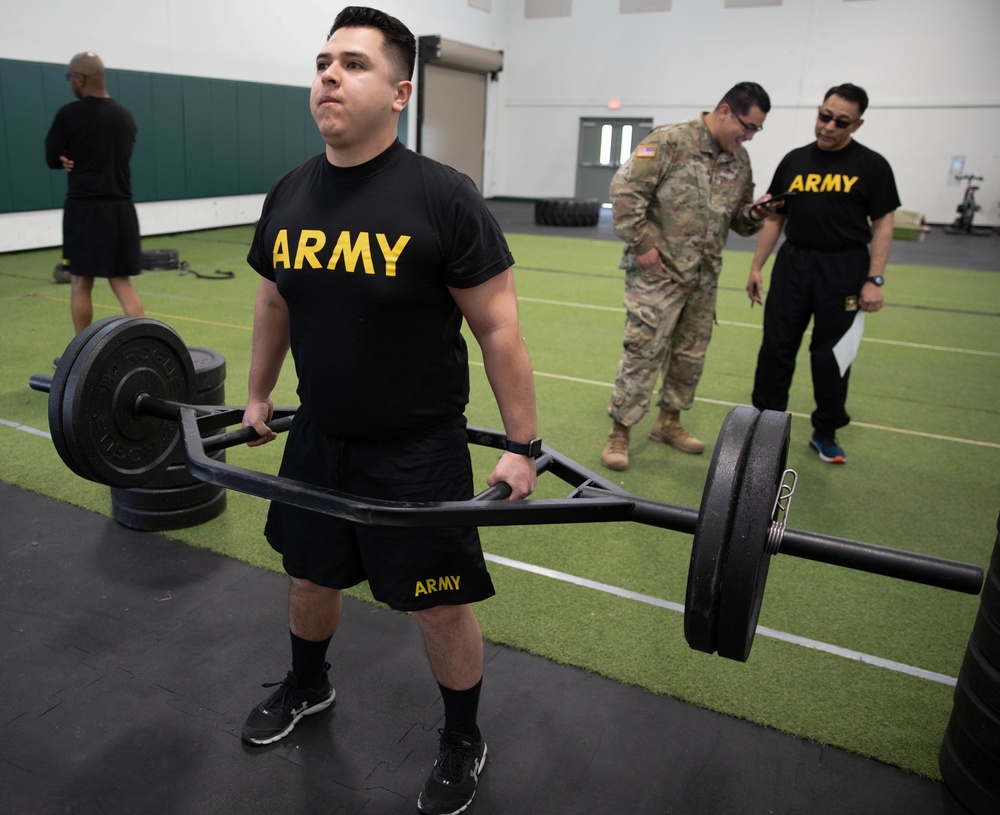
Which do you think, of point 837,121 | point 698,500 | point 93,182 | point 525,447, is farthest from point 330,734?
point 93,182

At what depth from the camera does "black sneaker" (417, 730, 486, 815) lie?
1649mm

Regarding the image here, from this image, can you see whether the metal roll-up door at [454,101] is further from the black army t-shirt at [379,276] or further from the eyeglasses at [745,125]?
the black army t-shirt at [379,276]

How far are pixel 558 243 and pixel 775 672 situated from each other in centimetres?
976

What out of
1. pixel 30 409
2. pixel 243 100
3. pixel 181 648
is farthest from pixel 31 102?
pixel 181 648

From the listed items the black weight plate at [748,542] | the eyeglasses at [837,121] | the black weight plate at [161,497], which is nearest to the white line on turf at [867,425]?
the eyeglasses at [837,121]

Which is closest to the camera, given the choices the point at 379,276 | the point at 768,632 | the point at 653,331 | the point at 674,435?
the point at 379,276

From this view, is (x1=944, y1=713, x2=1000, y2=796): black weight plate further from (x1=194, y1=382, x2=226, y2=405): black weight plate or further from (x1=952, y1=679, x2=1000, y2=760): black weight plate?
(x1=194, y1=382, x2=226, y2=405): black weight plate

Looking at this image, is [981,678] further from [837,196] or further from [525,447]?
[837,196]

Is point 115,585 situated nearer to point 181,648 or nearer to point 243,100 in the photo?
point 181,648

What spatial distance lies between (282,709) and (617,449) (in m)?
2.05

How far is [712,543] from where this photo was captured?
1.21 meters

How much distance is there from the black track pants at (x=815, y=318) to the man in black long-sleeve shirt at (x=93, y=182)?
3333mm

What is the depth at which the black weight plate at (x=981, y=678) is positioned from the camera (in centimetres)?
164

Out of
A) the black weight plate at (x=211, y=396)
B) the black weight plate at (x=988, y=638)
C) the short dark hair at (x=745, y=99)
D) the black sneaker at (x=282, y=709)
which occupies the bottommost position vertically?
the black sneaker at (x=282, y=709)
